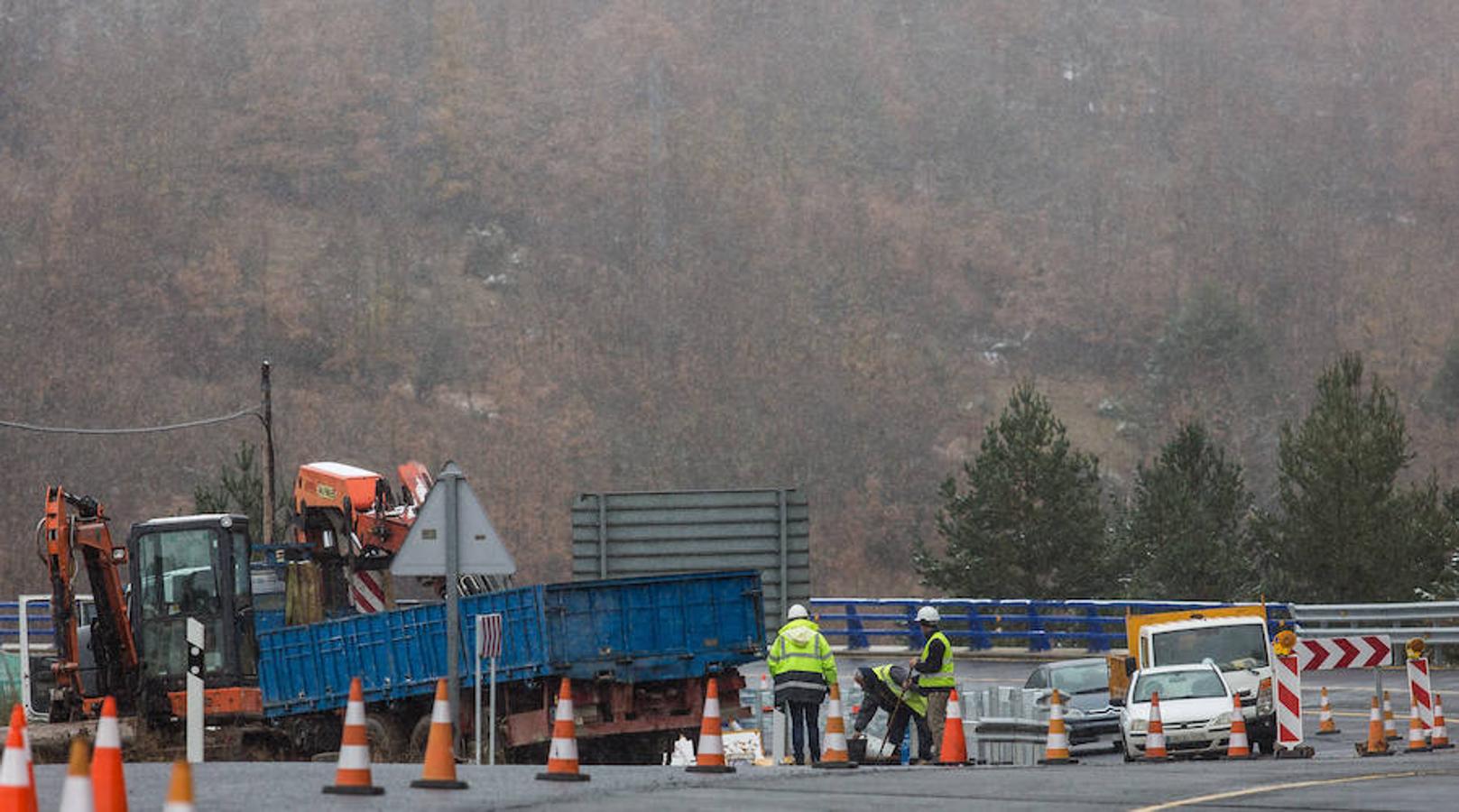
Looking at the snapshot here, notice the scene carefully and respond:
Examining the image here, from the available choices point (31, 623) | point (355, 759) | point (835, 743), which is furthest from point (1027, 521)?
point (355, 759)

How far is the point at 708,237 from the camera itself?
89188 mm

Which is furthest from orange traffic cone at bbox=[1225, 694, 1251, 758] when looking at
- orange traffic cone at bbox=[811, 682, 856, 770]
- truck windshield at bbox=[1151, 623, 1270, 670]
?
orange traffic cone at bbox=[811, 682, 856, 770]

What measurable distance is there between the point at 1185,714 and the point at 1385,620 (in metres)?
17.9

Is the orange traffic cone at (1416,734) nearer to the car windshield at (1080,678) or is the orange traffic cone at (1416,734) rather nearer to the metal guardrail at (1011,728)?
the metal guardrail at (1011,728)

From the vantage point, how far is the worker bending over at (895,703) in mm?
20922

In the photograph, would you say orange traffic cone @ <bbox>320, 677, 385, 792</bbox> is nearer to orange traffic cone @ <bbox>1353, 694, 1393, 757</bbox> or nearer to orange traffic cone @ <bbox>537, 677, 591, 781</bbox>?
orange traffic cone @ <bbox>537, 677, 591, 781</bbox>

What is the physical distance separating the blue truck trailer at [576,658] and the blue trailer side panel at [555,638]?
14 mm

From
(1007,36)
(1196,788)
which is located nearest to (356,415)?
(1007,36)

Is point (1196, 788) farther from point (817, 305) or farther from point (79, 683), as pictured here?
point (817, 305)

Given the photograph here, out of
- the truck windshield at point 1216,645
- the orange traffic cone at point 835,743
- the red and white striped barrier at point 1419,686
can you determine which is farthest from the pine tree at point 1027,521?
the orange traffic cone at point 835,743

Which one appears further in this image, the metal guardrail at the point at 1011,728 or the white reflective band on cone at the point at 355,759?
the metal guardrail at the point at 1011,728

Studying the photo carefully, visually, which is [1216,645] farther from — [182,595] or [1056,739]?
[182,595]

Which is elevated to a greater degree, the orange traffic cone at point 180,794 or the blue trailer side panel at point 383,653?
the blue trailer side panel at point 383,653

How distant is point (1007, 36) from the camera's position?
103 metres
